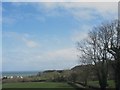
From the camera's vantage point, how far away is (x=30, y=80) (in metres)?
82.4

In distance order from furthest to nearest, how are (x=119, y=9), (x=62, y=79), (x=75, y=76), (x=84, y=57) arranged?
(x=62, y=79), (x=75, y=76), (x=84, y=57), (x=119, y=9)

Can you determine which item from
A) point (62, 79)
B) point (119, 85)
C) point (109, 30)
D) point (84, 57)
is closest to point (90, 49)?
point (84, 57)

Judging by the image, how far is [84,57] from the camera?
130 feet

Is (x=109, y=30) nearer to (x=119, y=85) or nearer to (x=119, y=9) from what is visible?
(x=119, y=85)

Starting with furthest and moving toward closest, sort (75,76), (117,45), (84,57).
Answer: (75,76) < (84,57) < (117,45)

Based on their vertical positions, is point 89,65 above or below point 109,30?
below

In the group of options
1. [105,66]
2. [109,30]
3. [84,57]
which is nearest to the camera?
[109,30]

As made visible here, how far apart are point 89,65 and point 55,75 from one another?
44148 millimetres

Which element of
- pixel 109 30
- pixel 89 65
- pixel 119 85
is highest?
pixel 109 30

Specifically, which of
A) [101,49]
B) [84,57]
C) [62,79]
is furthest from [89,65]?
[62,79]

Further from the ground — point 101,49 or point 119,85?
point 101,49

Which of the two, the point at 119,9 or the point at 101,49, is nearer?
the point at 119,9

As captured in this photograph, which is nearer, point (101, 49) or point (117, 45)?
point (117, 45)

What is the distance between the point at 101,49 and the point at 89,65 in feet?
17.0
